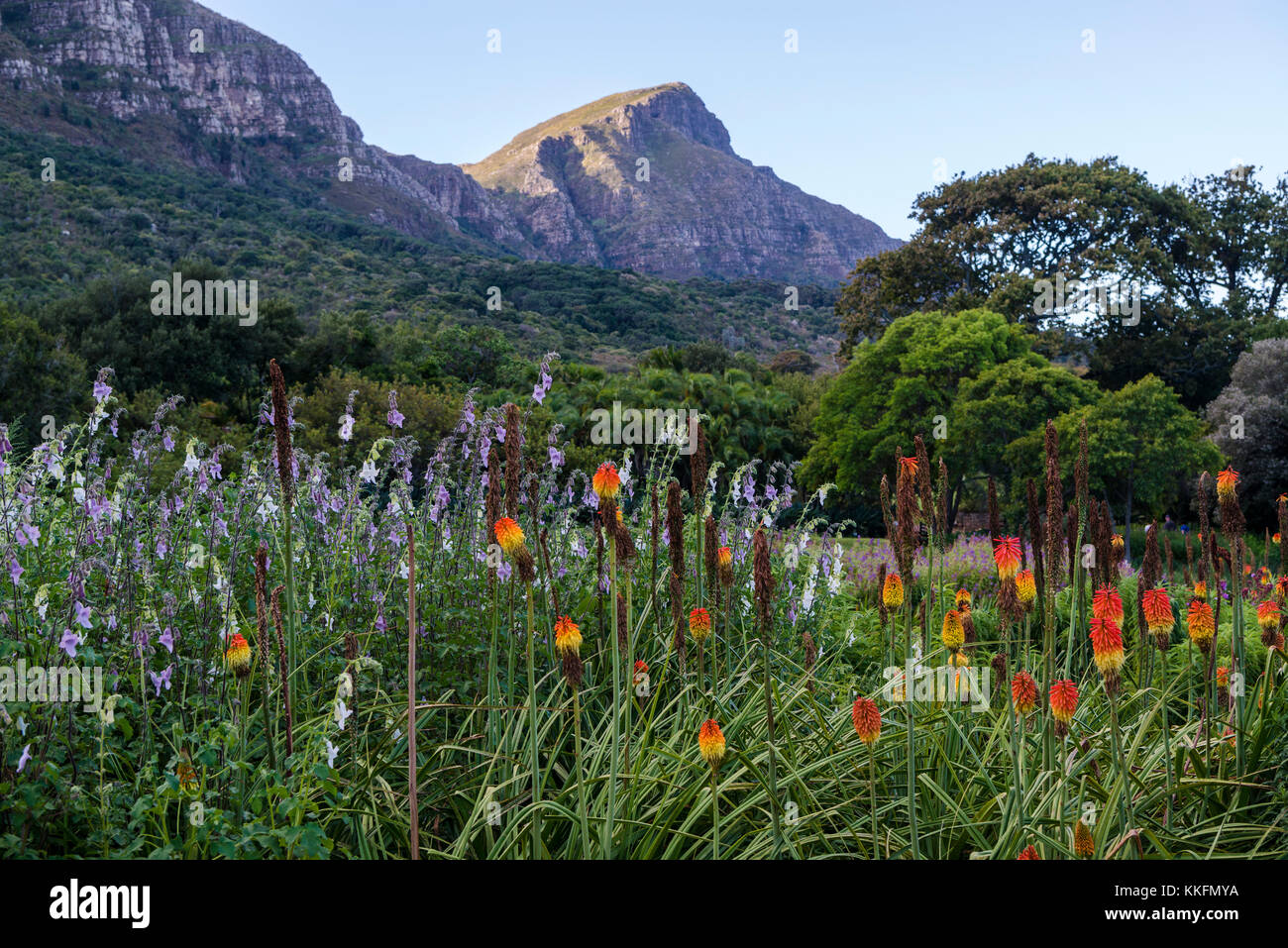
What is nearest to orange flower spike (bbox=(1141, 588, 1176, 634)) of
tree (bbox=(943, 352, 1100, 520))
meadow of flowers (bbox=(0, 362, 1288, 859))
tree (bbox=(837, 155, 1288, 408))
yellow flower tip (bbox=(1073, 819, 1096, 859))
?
meadow of flowers (bbox=(0, 362, 1288, 859))

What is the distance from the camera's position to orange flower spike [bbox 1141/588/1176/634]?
2.43 metres

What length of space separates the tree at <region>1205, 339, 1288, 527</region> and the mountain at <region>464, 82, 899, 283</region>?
286 feet

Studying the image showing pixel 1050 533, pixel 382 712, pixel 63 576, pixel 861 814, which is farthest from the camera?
pixel 63 576

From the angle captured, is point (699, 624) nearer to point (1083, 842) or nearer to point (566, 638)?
point (566, 638)

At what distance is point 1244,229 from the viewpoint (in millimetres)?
34031

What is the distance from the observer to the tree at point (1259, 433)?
2148 centimetres

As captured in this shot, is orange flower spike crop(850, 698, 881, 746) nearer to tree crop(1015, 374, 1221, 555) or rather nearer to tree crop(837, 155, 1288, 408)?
tree crop(1015, 374, 1221, 555)

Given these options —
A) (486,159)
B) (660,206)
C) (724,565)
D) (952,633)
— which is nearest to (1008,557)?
(952,633)

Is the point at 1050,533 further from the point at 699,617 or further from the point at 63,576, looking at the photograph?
the point at 63,576

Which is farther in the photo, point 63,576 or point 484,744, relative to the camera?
point 63,576

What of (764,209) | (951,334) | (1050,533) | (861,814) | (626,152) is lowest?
(861,814)

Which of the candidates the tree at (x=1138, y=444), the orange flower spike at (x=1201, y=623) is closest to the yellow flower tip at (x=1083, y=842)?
the orange flower spike at (x=1201, y=623)

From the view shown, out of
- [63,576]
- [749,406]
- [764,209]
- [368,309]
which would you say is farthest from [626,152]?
[63,576]

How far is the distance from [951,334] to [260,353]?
705 inches
